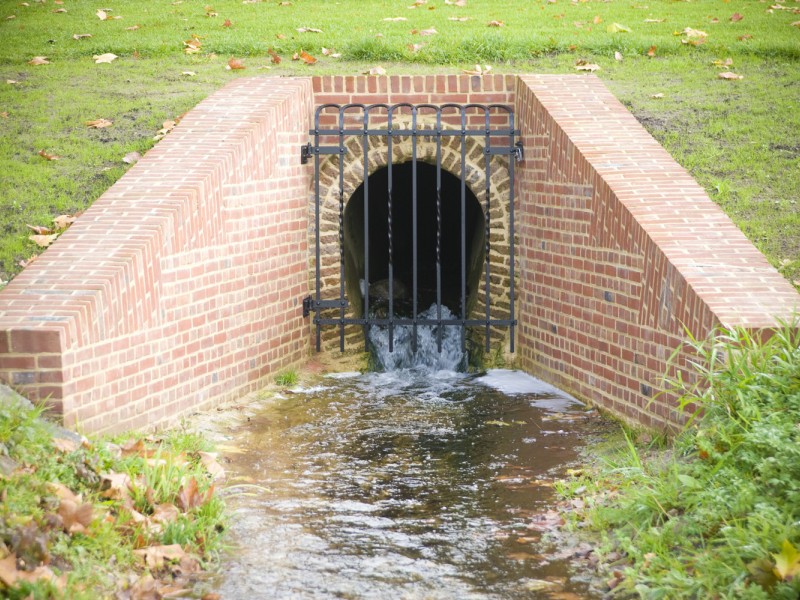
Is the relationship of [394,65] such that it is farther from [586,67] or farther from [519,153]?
[519,153]

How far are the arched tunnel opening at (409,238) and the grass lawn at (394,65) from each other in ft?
6.18

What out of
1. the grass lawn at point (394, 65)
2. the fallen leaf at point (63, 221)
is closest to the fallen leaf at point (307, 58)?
the grass lawn at point (394, 65)

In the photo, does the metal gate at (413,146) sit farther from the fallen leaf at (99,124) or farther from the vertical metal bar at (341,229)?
the fallen leaf at (99,124)

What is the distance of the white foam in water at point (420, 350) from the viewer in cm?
945

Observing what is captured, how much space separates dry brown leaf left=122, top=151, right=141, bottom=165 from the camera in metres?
9.06

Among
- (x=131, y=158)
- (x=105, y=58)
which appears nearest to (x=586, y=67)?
(x=131, y=158)

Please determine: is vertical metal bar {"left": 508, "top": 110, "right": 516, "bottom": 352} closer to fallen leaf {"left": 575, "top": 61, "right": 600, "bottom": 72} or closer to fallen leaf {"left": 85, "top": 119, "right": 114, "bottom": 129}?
fallen leaf {"left": 575, "top": 61, "right": 600, "bottom": 72}

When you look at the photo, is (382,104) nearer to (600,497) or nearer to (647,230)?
(647,230)

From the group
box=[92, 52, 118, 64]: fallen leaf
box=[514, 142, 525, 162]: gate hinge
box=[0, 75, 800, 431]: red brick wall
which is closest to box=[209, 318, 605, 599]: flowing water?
box=[0, 75, 800, 431]: red brick wall

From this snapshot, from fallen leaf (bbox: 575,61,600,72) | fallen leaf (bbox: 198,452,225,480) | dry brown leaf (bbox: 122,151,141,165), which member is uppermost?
fallen leaf (bbox: 575,61,600,72)

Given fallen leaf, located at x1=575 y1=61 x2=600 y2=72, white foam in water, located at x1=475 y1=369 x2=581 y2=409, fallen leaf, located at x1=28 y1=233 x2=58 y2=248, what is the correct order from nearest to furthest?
white foam in water, located at x1=475 y1=369 x2=581 y2=409 < fallen leaf, located at x1=28 y1=233 x2=58 y2=248 < fallen leaf, located at x1=575 y1=61 x2=600 y2=72

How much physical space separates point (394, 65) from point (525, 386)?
15.8 ft

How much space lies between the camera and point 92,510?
432cm

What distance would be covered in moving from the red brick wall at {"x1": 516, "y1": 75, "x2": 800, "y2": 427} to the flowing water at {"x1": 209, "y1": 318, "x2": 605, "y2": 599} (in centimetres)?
43
